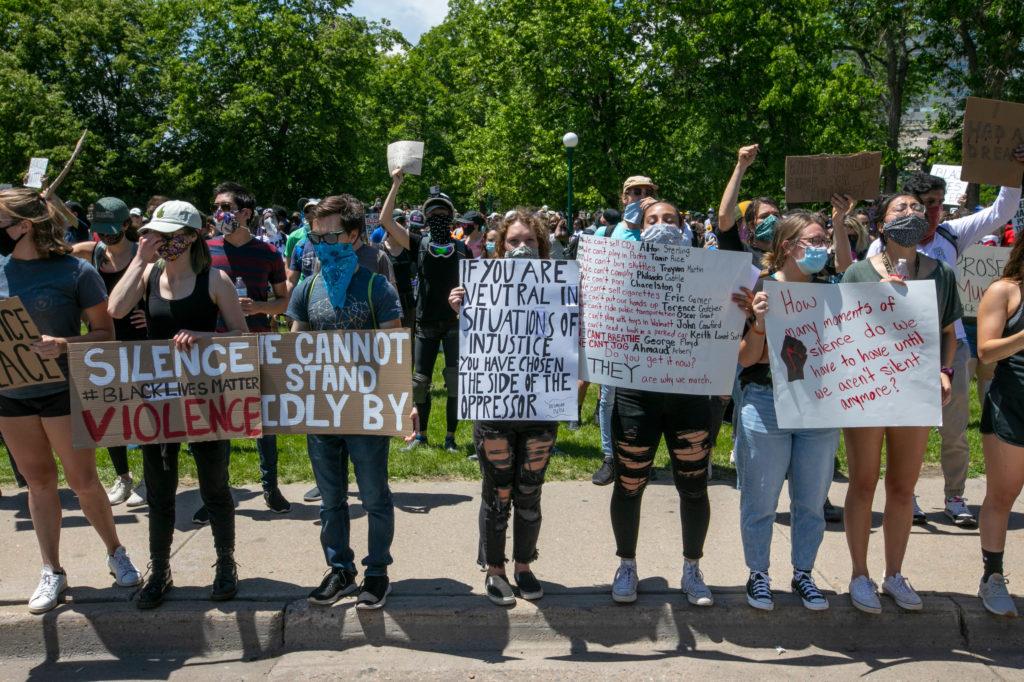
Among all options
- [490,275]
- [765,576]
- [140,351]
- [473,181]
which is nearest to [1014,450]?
[765,576]

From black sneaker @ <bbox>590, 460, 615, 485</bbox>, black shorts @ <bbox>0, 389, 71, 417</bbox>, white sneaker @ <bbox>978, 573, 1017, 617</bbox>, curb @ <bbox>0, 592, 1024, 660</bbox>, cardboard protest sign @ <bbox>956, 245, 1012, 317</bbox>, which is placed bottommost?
curb @ <bbox>0, 592, 1024, 660</bbox>

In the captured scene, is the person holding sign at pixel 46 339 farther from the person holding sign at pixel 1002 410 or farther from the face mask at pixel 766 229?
the person holding sign at pixel 1002 410

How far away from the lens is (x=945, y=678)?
3.84 metres

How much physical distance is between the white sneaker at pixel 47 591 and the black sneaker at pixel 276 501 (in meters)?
1.51

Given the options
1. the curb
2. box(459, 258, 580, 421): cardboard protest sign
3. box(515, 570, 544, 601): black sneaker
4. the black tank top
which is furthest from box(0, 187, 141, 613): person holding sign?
box(515, 570, 544, 601): black sneaker

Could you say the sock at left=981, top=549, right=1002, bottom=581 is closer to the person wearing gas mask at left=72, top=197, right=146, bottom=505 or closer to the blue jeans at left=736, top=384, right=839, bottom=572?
the blue jeans at left=736, top=384, right=839, bottom=572

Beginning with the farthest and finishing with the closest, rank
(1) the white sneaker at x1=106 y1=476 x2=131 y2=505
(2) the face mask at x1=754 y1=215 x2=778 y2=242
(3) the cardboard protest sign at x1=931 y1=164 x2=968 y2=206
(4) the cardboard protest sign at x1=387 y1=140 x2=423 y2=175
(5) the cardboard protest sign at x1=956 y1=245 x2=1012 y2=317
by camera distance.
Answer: (3) the cardboard protest sign at x1=931 y1=164 x2=968 y2=206
(5) the cardboard protest sign at x1=956 y1=245 x2=1012 y2=317
(1) the white sneaker at x1=106 y1=476 x2=131 y2=505
(4) the cardboard protest sign at x1=387 y1=140 x2=423 y2=175
(2) the face mask at x1=754 y1=215 x2=778 y2=242

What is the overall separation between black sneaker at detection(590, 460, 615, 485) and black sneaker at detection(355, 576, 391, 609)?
2374 millimetres

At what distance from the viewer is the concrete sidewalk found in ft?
13.7

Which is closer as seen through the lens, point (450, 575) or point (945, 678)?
point (945, 678)

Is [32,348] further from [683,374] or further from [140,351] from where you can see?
[683,374]

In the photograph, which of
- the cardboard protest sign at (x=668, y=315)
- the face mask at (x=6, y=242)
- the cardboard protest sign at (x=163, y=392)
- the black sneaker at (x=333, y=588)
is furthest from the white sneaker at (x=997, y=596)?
the face mask at (x=6, y=242)

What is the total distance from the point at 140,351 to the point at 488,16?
3217 cm

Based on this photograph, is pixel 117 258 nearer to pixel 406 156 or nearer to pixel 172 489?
pixel 406 156
